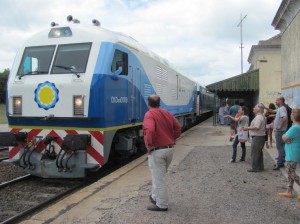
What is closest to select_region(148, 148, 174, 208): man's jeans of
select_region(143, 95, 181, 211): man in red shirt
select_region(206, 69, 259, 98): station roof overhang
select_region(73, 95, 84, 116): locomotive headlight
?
select_region(143, 95, 181, 211): man in red shirt

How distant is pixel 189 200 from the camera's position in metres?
6.16

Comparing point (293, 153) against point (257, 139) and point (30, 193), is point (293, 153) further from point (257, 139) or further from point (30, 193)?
point (30, 193)

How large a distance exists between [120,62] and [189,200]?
3.82 metres

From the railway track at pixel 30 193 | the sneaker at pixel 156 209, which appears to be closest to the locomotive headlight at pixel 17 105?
the railway track at pixel 30 193

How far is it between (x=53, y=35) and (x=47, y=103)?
169 cm

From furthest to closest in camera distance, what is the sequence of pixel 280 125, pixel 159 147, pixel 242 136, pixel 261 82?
pixel 261 82
pixel 242 136
pixel 280 125
pixel 159 147

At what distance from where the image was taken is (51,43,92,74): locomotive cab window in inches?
320

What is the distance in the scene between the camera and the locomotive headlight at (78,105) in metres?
7.78

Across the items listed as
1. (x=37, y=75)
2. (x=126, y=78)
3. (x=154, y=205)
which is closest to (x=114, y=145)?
(x=126, y=78)

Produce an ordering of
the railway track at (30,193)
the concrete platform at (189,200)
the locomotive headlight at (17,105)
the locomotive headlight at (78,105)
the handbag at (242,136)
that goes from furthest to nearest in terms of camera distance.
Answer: the handbag at (242,136), the locomotive headlight at (17,105), the locomotive headlight at (78,105), the railway track at (30,193), the concrete platform at (189,200)

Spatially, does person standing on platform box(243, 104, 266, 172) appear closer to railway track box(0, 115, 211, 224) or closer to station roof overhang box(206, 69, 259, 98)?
railway track box(0, 115, 211, 224)

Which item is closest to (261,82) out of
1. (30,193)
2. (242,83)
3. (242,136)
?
(242,83)

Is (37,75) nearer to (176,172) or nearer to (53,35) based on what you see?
(53,35)

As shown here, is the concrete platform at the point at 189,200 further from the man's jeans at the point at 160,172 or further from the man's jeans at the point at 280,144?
the man's jeans at the point at 280,144
